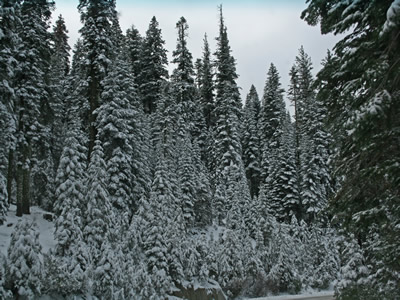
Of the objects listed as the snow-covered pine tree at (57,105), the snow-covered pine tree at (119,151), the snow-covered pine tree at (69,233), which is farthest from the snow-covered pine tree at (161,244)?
the snow-covered pine tree at (57,105)

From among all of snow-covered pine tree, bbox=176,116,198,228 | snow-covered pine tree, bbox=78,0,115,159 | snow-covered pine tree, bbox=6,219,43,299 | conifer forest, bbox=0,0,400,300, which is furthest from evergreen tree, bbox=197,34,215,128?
snow-covered pine tree, bbox=6,219,43,299

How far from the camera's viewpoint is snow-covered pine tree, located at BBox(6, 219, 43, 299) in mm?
11919

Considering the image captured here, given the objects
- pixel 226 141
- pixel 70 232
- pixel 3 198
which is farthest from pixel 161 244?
pixel 226 141

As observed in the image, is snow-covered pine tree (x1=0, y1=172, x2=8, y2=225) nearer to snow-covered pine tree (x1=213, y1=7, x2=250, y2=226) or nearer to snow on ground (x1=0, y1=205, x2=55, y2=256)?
snow on ground (x1=0, y1=205, x2=55, y2=256)

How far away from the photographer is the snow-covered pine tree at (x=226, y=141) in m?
37.2

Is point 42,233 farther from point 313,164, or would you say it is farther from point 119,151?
point 313,164

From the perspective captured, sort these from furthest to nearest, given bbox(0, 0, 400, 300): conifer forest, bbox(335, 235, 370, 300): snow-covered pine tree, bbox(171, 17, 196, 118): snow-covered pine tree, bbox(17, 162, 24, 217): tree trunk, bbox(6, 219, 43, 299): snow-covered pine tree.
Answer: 1. bbox(171, 17, 196, 118): snow-covered pine tree
2. bbox(17, 162, 24, 217): tree trunk
3. bbox(335, 235, 370, 300): snow-covered pine tree
4. bbox(6, 219, 43, 299): snow-covered pine tree
5. bbox(0, 0, 400, 300): conifer forest

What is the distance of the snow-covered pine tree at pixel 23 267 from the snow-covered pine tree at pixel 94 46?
12.7 metres

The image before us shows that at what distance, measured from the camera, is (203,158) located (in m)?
50.0

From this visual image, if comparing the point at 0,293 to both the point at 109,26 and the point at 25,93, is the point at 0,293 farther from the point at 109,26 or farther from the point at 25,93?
the point at 109,26

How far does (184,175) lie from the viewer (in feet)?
109

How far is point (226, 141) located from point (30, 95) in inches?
922

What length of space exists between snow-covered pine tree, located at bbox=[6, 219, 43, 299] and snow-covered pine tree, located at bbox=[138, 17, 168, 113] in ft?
126

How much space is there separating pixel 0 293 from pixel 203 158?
39630 millimetres
